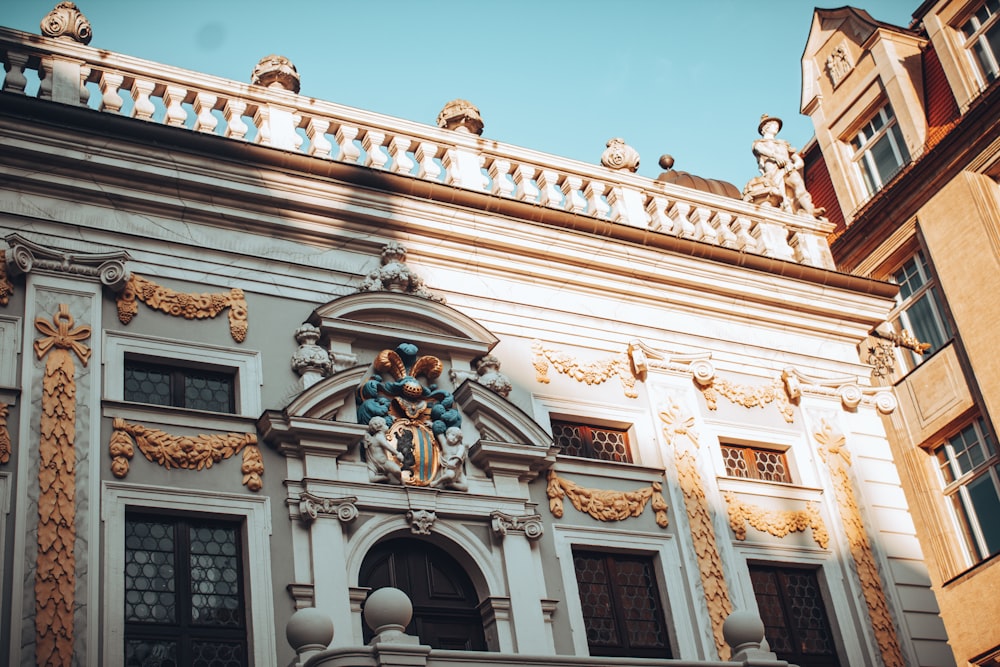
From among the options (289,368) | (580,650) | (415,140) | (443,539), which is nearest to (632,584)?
(580,650)

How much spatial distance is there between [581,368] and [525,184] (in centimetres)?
242

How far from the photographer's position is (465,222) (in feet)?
48.9

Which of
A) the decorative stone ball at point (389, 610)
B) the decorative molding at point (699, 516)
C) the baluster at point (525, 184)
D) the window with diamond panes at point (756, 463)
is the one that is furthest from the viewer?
the baluster at point (525, 184)

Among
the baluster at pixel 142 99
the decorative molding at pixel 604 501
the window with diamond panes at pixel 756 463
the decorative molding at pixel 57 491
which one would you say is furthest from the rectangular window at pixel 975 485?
the decorative molding at pixel 57 491

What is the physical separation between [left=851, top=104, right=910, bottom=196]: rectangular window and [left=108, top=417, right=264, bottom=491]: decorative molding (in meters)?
15.3

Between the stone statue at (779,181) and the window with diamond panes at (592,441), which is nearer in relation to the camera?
the window with diamond panes at (592,441)

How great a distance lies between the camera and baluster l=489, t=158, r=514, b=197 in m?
15.6

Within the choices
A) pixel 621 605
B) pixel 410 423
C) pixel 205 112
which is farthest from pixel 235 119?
pixel 621 605

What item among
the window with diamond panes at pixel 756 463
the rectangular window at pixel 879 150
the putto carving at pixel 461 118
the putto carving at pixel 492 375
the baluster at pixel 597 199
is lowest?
the window with diamond panes at pixel 756 463

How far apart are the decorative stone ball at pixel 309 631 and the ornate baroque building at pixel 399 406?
0.09 ft

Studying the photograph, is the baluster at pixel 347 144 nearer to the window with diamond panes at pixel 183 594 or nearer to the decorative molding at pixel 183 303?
the decorative molding at pixel 183 303

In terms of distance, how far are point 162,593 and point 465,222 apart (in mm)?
5483

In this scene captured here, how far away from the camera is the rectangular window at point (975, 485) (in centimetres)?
2028

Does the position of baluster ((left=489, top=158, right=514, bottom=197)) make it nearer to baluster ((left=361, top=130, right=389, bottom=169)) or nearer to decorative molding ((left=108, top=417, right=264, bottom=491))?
baluster ((left=361, top=130, right=389, bottom=169))
